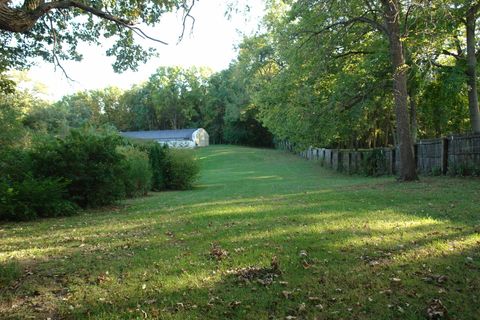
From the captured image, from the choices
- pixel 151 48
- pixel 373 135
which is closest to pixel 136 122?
pixel 373 135

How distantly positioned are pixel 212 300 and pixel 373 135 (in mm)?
40737

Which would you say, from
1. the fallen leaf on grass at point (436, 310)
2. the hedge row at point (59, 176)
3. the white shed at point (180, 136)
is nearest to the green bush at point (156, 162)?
the hedge row at point (59, 176)

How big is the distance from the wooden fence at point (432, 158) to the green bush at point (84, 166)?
13918 mm

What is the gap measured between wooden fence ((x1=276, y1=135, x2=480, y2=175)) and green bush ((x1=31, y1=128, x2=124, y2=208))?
45.7 feet

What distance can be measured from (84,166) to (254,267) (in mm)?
9013

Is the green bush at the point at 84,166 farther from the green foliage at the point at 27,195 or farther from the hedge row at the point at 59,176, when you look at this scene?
the green foliage at the point at 27,195

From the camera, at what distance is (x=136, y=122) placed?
326 feet

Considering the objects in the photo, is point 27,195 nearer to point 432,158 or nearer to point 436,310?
point 436,310

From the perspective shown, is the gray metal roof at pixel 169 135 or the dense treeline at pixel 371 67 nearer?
the dense treeline at pixel 371 67

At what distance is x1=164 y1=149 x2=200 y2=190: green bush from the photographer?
78.5 feet

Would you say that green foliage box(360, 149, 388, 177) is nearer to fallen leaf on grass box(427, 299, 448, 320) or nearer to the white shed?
fallen leaf on grass box(427, 299, 448, 320)

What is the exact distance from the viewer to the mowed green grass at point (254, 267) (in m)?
4.39

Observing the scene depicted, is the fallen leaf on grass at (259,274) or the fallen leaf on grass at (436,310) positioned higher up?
the fallen leaf on grass at (259,274)

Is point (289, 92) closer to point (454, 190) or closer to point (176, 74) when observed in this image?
point (454, 190)
